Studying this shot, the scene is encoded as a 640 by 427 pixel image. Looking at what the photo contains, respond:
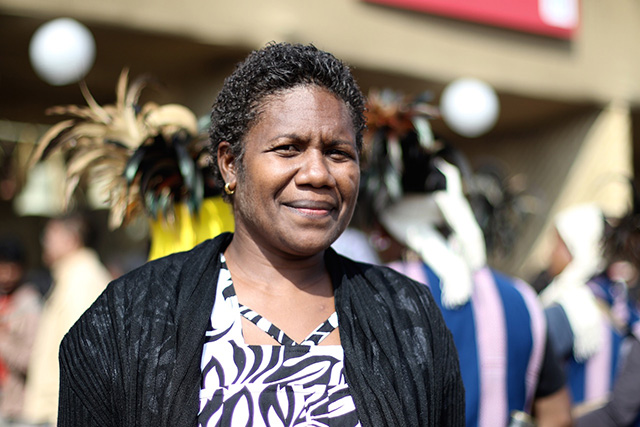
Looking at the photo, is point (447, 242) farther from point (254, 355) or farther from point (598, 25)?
point (598, 25)

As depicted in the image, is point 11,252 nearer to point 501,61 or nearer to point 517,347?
point 517,347

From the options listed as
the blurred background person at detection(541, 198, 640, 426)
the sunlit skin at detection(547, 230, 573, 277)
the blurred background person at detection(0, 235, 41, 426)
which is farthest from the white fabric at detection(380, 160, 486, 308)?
the blurred background person at detection(0, 235, 41, 426)

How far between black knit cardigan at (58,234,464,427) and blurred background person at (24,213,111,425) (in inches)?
89.2

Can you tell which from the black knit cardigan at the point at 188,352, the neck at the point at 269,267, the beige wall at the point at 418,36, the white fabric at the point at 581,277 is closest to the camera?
the black knit cardigan at the point at 188,352

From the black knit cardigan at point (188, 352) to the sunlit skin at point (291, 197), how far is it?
92 mm

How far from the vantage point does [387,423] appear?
1627 mm

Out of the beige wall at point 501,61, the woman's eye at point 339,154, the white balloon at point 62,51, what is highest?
the beige wall at point 501,61

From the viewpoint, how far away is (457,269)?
2715mm

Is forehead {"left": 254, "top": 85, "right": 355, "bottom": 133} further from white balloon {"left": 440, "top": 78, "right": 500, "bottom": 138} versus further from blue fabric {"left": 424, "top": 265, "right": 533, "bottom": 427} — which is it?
white balloon {"left": 440, "top": 78, "right": 500, "bottom": 138}

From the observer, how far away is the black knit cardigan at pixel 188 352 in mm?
1582

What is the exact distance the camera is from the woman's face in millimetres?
1728

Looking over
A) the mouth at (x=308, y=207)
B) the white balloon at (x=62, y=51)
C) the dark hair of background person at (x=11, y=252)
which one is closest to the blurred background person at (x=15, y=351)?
the dark hair of background person at (x=11, y=252)

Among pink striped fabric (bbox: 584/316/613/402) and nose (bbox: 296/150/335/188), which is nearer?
nose (bbox: 296/150/335/188)

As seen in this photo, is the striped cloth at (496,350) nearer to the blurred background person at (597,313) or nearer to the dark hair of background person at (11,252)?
the blurred background person at (597,313)
